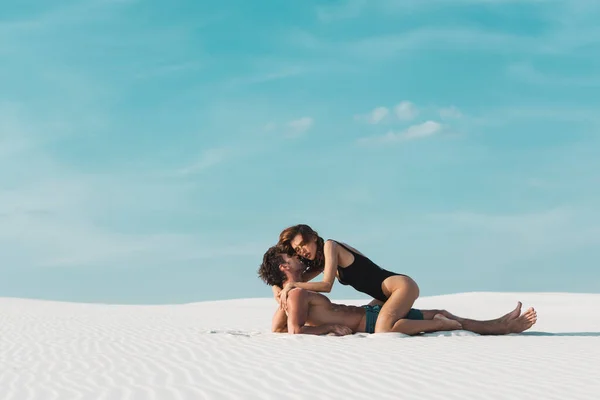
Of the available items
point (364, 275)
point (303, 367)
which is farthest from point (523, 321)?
point (303, 367)

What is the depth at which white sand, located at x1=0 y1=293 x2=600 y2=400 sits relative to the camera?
200 inches

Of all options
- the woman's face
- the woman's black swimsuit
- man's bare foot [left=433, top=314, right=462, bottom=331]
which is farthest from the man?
the woman's black swimsuit

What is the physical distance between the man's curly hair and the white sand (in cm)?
62

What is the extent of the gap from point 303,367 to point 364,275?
8.26 feet

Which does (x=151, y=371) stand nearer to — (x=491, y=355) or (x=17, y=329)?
(x=491, y=355)

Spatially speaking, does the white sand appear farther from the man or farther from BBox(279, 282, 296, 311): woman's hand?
BBox(279, 282, 296, 311): woman's hand

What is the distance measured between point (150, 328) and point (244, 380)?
276 inches

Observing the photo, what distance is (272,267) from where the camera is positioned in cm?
846

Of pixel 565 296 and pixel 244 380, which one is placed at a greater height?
pixel 565 296

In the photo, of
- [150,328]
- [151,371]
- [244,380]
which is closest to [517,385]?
[244,380]

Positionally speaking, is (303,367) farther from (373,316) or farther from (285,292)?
(373,316)

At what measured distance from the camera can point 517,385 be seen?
5176mm

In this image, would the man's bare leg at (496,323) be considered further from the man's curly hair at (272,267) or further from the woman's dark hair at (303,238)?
the man's curly hair at (272,267)

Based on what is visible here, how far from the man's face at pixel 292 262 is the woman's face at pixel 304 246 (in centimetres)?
9
